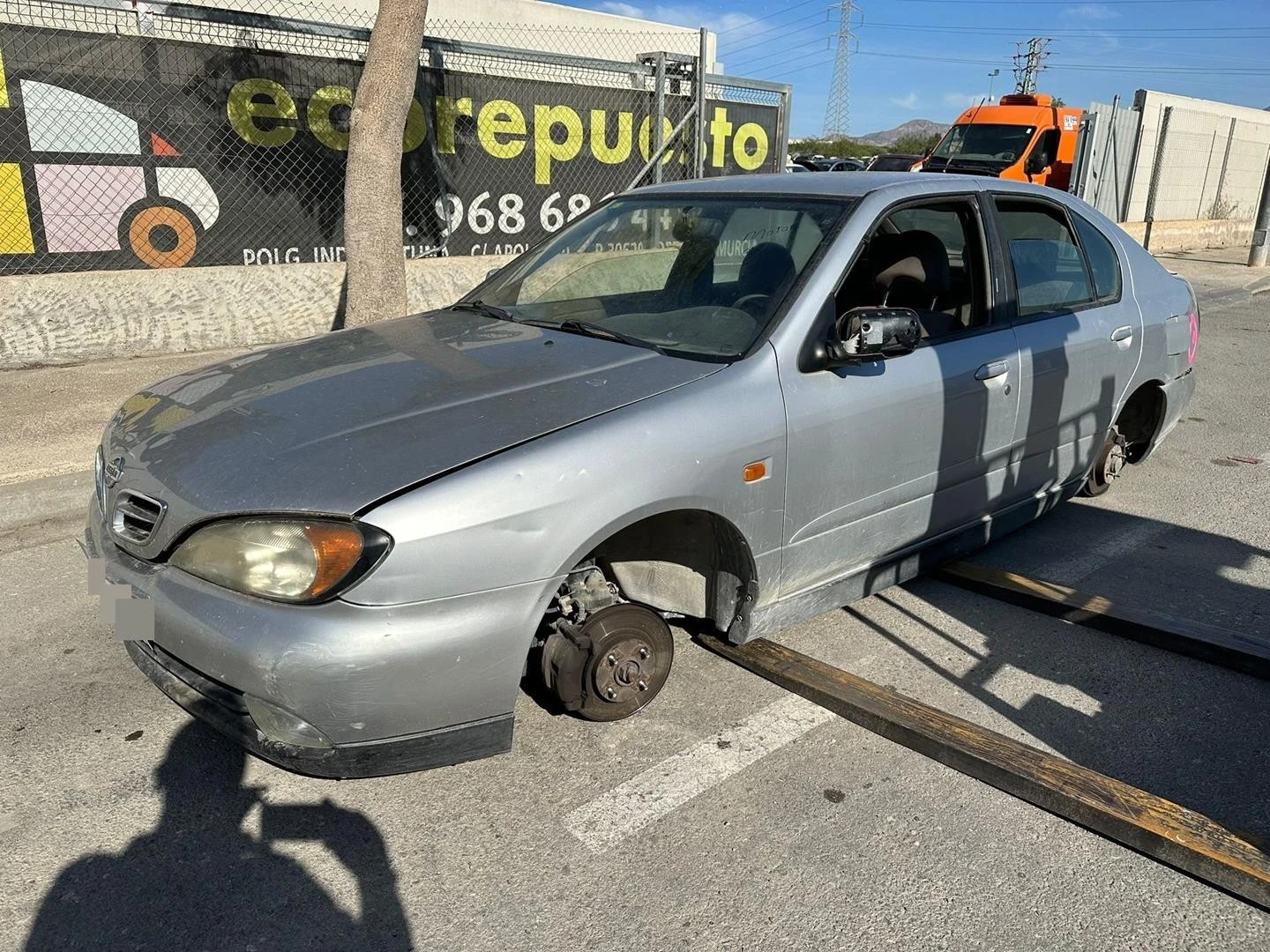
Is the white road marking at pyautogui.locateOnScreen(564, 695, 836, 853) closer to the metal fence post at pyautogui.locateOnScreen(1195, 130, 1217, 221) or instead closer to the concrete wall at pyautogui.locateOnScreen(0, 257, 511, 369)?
the concrete wall at pyautogui.locateOnScreen(0, 257, 511, 369)

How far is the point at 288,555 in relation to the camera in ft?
7.77

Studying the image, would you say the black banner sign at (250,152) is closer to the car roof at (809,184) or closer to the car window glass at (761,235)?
the car roof at (809,184)

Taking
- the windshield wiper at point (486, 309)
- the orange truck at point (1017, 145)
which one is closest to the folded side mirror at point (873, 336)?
the windshield wiper at point (486, 309)

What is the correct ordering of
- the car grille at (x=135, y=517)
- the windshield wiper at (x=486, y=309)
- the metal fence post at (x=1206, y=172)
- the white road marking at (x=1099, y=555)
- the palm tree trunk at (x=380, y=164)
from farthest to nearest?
the metal fence post at (x=1206, y=172)
the palm tree trunk at (x=380, y=164)
the white road marking at (x=1099, y=555)
the windshield wiper at (x=486, y=309)
the car grille at (x=135, y=517)

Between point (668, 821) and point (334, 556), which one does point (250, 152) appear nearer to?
point (334, 556)

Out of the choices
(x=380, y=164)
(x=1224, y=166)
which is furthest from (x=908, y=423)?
(x=1224, y=166)

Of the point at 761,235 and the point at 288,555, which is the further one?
the point at 761,235

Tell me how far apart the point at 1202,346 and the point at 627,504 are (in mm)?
9698

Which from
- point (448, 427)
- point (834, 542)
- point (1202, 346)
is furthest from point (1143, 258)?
point (1202, 346)

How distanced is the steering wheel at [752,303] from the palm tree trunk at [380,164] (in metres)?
4.02

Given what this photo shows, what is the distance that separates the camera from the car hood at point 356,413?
248 centimetres

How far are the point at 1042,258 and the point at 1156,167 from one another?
18390 mm

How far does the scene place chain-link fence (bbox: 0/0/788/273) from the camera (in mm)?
7355

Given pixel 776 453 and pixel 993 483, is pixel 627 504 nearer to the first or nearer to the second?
pixel 776 453
